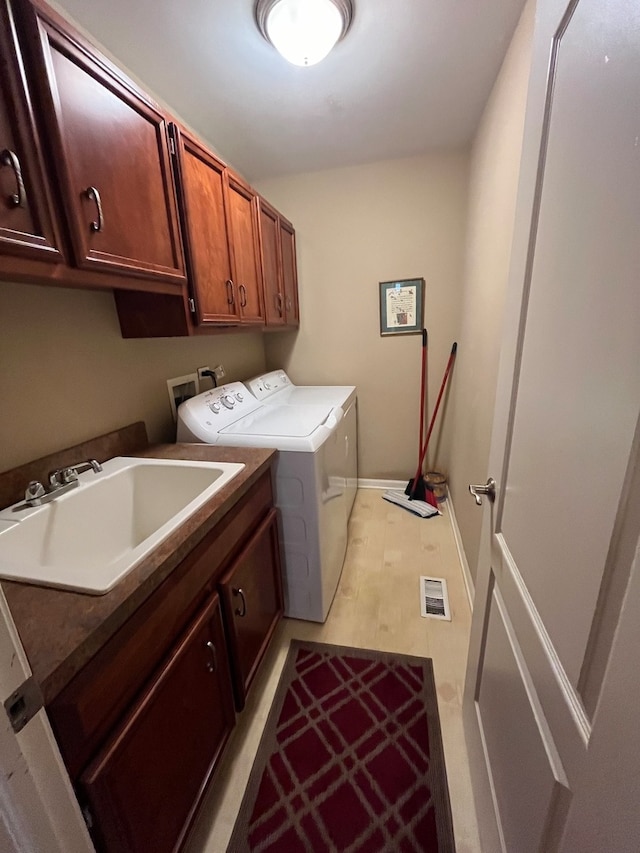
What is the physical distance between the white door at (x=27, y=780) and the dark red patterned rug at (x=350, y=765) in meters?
0.84

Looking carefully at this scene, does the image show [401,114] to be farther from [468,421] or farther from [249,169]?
[468,421]

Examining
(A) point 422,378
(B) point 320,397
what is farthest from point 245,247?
(A) point 422,378

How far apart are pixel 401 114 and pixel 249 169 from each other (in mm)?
1090

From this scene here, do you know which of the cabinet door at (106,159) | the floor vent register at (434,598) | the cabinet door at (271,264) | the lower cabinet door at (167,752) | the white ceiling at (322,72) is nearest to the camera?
the lower cabinet door at (167,752)

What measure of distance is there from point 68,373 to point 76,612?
903 millimetres

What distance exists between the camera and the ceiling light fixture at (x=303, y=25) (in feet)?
3.89

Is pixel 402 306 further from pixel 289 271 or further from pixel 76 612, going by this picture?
pixel 76 612

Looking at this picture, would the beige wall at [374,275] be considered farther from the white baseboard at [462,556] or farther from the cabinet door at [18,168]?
the cabinet door at [18,168]

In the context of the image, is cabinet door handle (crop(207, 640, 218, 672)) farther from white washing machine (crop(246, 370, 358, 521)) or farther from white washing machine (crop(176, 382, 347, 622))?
white washing machine (crop(246, 370, 358, 521))

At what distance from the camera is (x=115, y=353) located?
1.40 meters

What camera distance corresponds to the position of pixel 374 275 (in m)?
2.56

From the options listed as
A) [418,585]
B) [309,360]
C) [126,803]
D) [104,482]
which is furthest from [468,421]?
[126,803]

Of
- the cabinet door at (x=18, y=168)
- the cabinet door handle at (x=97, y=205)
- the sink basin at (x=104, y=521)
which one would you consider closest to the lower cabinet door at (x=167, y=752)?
the sink basin at (x=104, y=521)

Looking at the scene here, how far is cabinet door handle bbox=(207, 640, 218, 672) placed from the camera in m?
0.96
